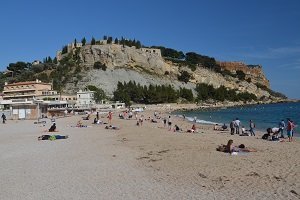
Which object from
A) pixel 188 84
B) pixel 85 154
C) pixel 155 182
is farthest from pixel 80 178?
pixel 188 84

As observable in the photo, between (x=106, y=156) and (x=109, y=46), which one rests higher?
(x=109, y=46)

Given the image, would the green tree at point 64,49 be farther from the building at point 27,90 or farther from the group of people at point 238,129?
the group of people at point 238,129

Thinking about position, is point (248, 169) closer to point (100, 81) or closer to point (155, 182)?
point (155, 182)

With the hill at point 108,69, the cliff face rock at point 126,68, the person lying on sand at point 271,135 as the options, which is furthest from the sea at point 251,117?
the hill at point 108,69

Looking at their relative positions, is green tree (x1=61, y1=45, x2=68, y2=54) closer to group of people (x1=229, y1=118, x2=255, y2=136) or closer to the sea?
the sea

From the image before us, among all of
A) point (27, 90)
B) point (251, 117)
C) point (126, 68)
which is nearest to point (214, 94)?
point (126, 68)

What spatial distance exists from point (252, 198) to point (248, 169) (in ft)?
12.5

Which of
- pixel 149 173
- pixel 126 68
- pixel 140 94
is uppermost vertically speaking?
pixel 126 68

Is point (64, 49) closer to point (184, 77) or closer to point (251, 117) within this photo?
point (184, 77)

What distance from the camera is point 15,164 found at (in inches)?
603

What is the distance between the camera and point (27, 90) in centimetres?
10356

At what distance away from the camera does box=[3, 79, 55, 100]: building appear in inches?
3973

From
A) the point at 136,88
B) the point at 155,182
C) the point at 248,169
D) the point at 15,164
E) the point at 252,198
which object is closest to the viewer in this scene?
the point at 252,198

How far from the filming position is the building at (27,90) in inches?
3973
